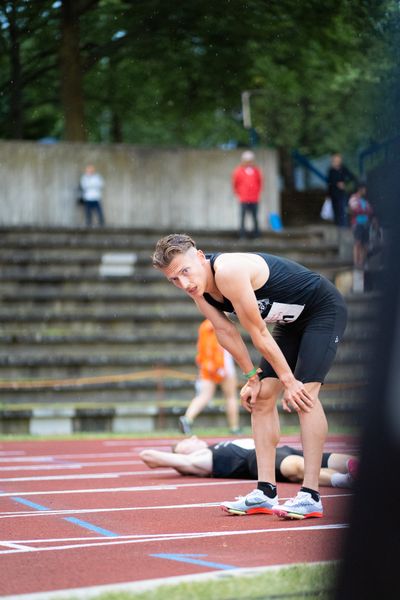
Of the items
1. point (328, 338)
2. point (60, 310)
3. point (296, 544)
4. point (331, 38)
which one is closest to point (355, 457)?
point (296, 544)

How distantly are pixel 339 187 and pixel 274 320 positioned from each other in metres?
13.6

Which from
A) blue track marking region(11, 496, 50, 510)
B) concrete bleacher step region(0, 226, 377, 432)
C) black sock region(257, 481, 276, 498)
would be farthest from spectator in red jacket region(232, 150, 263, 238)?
black sock region(257, 481, 276, 498)

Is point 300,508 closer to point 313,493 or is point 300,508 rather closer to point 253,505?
point 313,493

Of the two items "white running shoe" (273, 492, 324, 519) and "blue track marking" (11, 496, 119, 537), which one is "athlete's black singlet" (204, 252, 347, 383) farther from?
"blue track marking" (11, 496, 119, 537)

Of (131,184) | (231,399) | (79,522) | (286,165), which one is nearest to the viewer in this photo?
(79,522)

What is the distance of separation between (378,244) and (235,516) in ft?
15.2

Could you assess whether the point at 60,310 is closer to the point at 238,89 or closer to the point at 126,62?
the point at 238,89

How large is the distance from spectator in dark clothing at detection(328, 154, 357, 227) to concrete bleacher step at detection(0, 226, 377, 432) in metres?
0.75

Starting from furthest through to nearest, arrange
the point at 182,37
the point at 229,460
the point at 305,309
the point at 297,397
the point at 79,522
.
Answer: the point at 229,460 → the point at 79,522 → the point at 305,309 → the point at 297,397 → the point at 182,37

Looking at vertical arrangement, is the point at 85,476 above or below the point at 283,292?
below

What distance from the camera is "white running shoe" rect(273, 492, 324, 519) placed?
5887 mm

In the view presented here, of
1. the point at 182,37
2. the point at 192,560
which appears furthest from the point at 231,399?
the point at 192,560

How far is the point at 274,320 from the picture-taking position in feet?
20.0

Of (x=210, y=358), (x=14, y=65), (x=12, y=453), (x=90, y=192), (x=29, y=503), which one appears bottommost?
(x=12, y=453)
